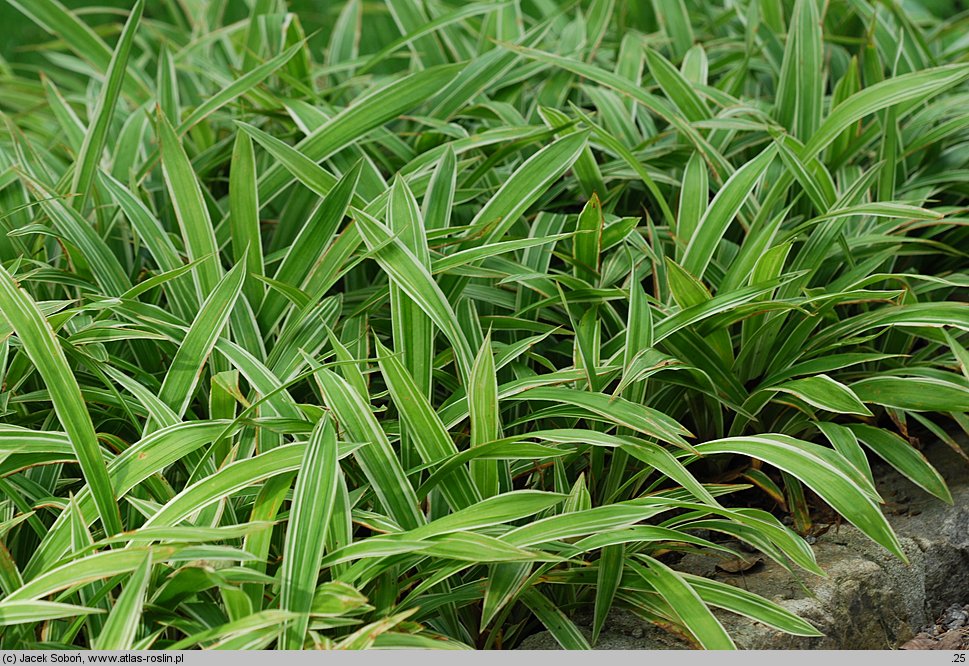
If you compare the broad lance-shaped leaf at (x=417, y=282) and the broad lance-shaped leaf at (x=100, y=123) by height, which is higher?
the broad lance-shaped leaf at (x=100, y=123)

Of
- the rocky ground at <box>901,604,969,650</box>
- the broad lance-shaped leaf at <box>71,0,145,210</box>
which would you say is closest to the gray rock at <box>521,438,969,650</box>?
the rocky ground at <box>901,604,969,650</box>

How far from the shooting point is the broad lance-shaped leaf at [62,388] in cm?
127

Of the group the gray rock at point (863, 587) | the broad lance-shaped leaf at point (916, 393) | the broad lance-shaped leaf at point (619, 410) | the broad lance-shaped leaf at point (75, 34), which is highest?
the broad lance-shaped leaf at point (75, 34)

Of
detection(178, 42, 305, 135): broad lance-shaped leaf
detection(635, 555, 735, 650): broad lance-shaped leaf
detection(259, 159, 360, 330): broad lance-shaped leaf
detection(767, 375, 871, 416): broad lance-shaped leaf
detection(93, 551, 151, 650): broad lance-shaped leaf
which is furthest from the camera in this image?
detection(178, 42, 305, 135): broad lance-shaped leaf

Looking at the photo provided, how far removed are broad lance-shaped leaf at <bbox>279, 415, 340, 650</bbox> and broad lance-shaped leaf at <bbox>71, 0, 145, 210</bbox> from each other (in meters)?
0.91

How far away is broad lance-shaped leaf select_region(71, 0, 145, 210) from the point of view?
1.79 meters

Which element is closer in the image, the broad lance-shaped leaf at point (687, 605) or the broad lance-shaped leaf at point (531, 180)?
the broad lance-shaped leaf at point (687, 605)

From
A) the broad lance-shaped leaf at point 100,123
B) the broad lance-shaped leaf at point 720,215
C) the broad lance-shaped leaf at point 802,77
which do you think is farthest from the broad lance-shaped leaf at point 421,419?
the broad lance-shaped leaf at point 802,77

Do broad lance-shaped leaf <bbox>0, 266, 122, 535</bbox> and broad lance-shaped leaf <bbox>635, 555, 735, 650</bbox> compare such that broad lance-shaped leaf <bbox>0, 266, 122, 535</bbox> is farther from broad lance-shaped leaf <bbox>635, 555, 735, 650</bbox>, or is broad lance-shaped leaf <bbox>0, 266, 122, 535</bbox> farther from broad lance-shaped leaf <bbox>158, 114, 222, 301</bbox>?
broad lance-shaped leaf <bbox>635, 555, 735, 650</bbox>

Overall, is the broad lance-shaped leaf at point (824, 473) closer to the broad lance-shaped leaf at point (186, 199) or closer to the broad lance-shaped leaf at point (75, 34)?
the broad lance-shaped leaf at point (186, 199)

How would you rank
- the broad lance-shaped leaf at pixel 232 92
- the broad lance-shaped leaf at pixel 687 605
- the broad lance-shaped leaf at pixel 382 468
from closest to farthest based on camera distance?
the broad lance-shaped leaf at pixel 687 605
the broad lance-shaped leaf at pixel 382 468
the broad lance-shaped leaf at pixel 232 92

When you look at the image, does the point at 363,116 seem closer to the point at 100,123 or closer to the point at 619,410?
the point at 100,123

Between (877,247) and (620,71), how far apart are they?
78cm

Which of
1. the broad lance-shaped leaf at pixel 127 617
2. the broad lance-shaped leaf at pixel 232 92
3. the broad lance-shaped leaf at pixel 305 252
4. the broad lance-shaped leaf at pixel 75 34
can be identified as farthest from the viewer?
the broad lance-shaped leaf at pixel 75 34
